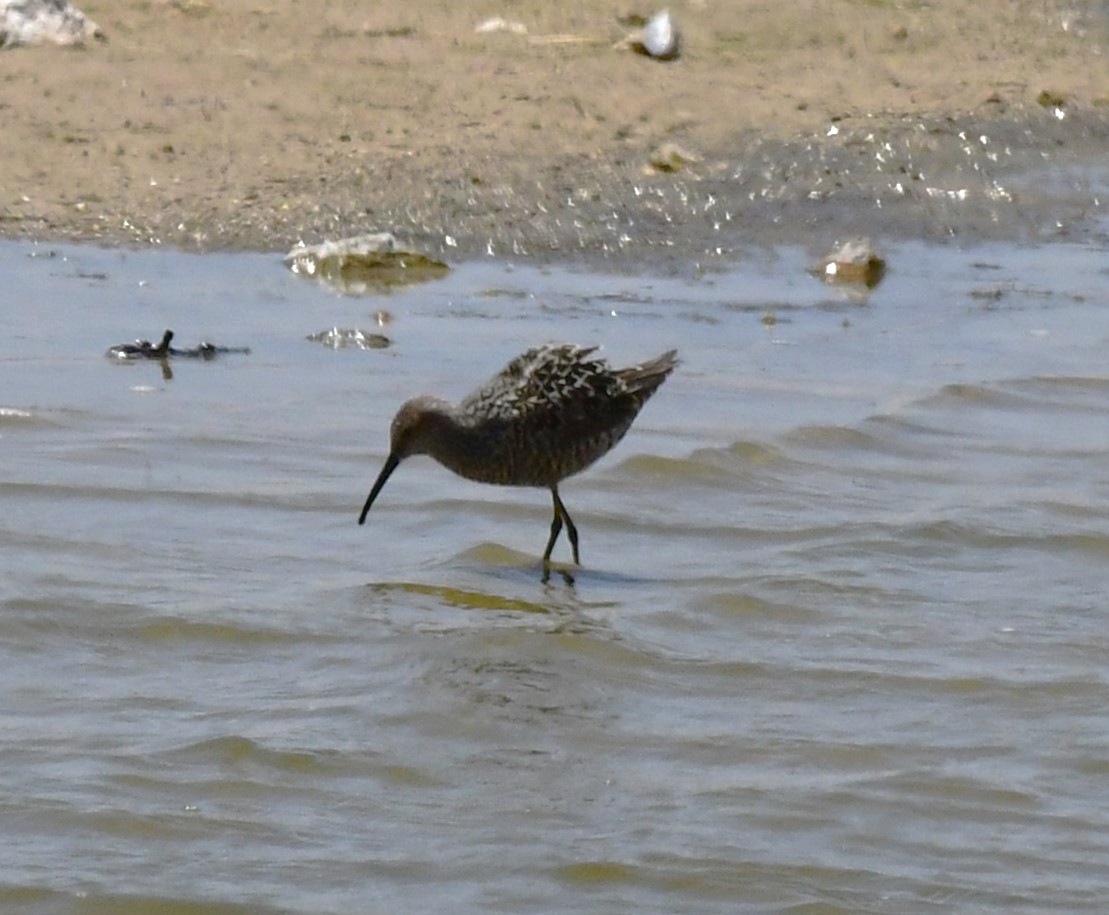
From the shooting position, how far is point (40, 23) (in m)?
12.5

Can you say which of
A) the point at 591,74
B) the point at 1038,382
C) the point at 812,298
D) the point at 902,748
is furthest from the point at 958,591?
the point at 591,74

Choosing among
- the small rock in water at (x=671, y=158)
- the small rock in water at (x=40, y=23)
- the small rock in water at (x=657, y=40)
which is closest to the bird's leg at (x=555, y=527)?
the small rock in water at (x=671, y=158)

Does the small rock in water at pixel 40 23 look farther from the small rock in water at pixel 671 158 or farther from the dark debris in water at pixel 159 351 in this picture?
the dark debris in water at pixel 159 351

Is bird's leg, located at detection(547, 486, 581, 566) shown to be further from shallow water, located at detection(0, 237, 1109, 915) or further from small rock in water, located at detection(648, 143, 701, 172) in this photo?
small rock in water, located at detection(648, 143, 701, 172)

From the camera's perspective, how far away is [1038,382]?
983 centimetres

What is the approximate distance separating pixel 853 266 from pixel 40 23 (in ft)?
14.5

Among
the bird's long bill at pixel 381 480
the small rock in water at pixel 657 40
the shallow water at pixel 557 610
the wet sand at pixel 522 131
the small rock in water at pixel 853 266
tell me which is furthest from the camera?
the small rock in water at pixel 657 40

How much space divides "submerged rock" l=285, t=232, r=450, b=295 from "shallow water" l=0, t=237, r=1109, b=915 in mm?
162

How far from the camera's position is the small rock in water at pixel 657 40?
13250 mm

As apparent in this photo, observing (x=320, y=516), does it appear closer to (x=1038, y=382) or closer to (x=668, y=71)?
(x=1038, y=382)

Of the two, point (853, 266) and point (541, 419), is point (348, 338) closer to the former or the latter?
point (541, 419)

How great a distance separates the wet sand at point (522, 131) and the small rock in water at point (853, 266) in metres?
0.49

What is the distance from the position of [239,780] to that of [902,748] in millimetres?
1649

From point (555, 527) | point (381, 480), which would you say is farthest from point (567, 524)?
point (381, 480)
